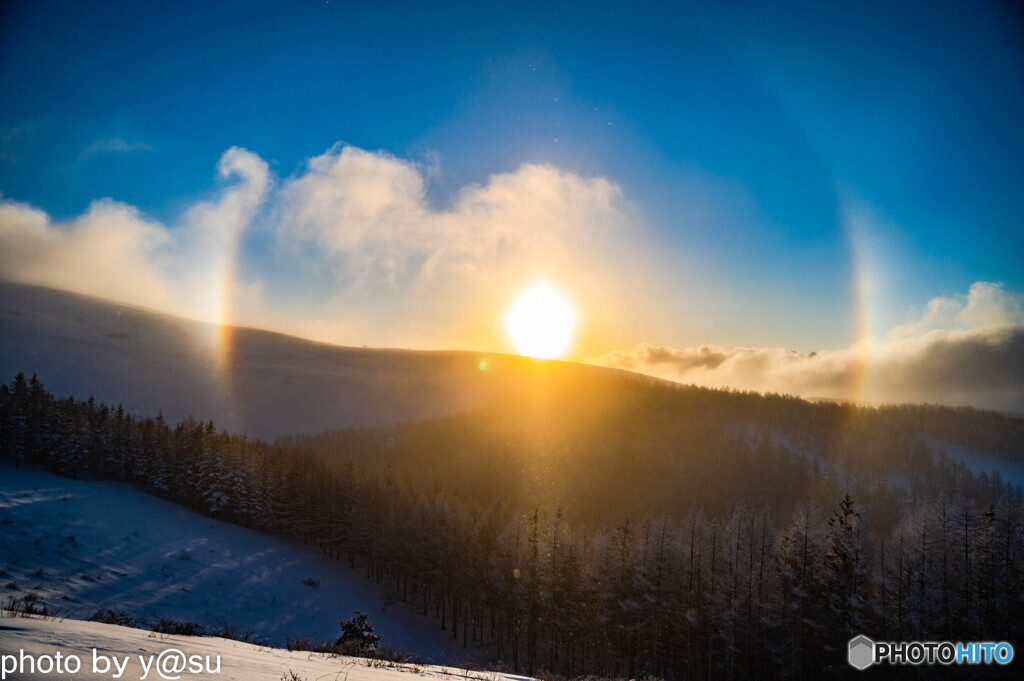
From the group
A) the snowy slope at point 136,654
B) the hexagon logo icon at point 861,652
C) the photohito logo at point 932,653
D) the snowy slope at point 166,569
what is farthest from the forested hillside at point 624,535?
the snowy slope at point 136,654

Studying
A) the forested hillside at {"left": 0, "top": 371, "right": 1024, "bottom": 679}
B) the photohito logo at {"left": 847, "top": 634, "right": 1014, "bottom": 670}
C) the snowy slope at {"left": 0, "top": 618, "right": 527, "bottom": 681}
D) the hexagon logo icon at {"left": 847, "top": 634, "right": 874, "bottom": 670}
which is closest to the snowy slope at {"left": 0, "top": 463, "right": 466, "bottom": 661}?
the forested hillside at {"left": 0, "top": 371, "right": 1024, "bottom": 679}

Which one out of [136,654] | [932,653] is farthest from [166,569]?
[932,653]

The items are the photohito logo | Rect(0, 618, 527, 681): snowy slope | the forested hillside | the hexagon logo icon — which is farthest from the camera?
the forested hillside

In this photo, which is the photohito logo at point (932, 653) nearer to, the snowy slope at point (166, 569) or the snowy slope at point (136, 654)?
the snowy slope at point (136, 654)

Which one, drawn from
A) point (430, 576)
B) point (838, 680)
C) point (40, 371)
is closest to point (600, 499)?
point (430, 576)

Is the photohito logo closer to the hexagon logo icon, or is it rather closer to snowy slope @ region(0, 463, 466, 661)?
the hexagon logo icon

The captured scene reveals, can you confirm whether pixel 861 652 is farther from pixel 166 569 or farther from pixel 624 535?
pixel 166 569
